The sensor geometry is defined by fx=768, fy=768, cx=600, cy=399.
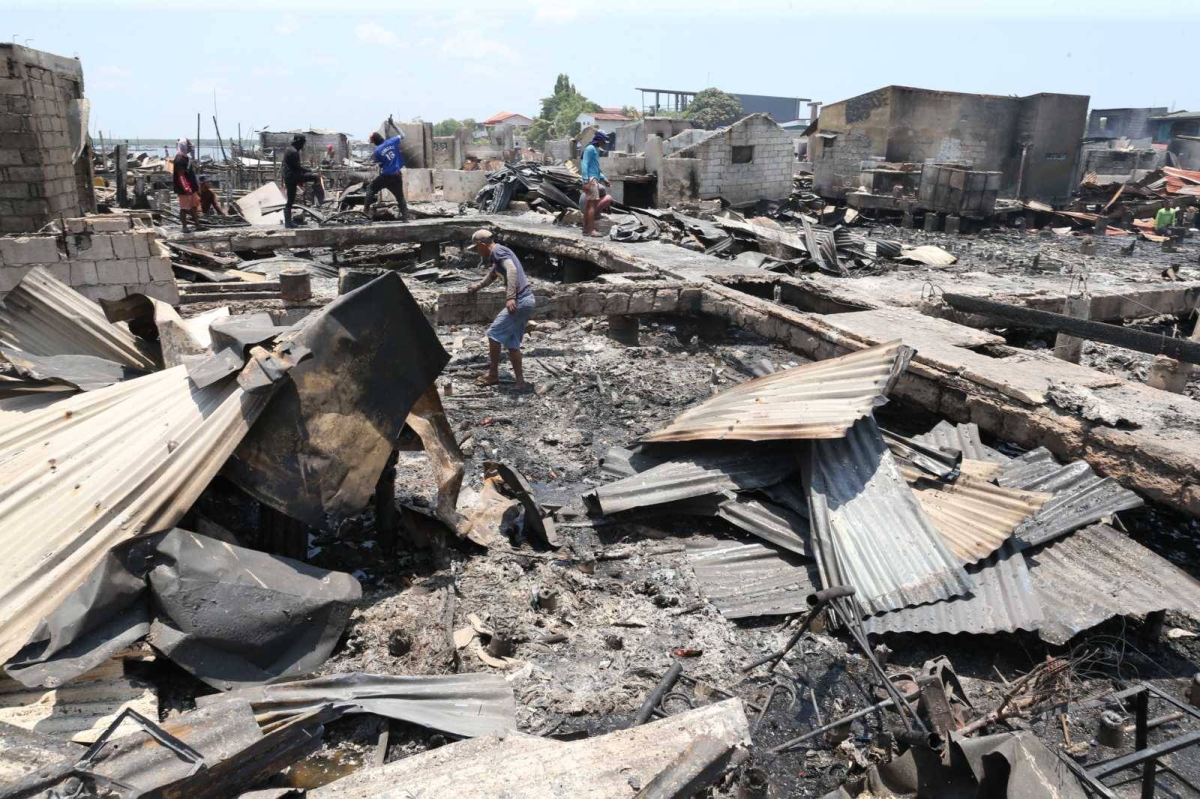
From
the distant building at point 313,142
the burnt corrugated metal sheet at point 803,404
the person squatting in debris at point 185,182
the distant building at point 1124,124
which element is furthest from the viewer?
the distant building at point 1124,124

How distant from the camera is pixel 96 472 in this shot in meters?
3.46

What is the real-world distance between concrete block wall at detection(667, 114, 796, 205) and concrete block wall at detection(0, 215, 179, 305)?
12267 mm

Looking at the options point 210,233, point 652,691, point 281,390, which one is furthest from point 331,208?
point 652,691

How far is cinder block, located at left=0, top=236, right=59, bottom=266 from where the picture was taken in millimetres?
7277

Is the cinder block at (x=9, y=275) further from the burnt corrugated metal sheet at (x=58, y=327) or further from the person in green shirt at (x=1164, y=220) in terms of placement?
the person in green shirt at (x=1164, y=220)

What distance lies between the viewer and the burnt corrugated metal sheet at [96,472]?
123 inches

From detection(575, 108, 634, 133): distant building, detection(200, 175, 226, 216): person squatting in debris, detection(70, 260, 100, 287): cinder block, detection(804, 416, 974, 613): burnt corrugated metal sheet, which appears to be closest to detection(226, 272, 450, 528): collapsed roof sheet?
detection(804, 416, 974, 613): burnt corrugated metal sheet

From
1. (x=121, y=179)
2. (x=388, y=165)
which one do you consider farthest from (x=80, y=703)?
(x=121, y=179)

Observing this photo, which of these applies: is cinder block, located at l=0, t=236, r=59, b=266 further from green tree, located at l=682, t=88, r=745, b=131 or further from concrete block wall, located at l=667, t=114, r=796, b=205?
green tree, located at l=682, t=88, r=745, b=131

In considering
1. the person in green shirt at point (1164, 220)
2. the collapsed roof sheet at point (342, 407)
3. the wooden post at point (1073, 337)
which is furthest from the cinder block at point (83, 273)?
the person in green shirt at point (1164, 220)

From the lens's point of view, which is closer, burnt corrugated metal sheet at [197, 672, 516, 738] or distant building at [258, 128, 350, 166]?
burnt corrugated metal sheet at [197, 672, 516, 738]

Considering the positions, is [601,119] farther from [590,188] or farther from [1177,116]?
[590,188]

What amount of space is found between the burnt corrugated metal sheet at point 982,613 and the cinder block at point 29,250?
7.97m

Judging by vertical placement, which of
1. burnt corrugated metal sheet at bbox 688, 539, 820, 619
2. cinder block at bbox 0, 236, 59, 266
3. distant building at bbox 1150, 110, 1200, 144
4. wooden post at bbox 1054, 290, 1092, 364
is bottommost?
burnt corrugated metal sheet at bbox 688, 539, 820, 619
